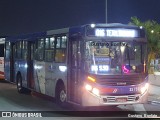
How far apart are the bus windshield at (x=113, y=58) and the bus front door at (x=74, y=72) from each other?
0.45 metres

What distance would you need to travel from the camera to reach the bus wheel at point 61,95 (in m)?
13.4

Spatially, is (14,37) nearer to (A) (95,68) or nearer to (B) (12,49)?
(B) (12,49)

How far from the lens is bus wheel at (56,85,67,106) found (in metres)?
13.4

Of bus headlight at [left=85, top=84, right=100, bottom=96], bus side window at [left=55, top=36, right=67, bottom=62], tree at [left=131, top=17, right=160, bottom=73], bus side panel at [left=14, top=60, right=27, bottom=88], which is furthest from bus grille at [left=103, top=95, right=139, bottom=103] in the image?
tree at [left=131, top=17, right=160, bottom=73]

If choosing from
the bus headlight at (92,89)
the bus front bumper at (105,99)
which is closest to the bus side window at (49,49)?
the bus headlight at (92,89)

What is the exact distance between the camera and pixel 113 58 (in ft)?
38.8

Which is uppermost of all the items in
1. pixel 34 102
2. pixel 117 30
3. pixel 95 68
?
pixel 117 30

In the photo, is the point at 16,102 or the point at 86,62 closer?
the point at 86,62

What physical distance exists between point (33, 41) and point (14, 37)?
363cm

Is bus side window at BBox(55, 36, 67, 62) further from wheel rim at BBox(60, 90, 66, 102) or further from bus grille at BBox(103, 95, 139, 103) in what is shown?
bus grille at BBox(103, 95, 139, 103)

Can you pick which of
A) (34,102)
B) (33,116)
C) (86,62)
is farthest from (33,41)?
(33,116)

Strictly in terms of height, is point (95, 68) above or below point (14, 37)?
below

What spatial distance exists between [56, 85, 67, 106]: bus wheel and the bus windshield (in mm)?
1919

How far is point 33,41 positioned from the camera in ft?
55.4
